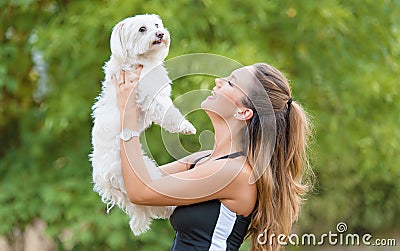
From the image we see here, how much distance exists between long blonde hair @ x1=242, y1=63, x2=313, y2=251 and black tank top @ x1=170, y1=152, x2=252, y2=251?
73 millimetres

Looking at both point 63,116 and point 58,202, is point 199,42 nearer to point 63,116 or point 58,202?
point 63,116

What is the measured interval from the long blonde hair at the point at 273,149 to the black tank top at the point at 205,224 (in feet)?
0.24

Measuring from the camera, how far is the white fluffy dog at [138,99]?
1881 millimetres

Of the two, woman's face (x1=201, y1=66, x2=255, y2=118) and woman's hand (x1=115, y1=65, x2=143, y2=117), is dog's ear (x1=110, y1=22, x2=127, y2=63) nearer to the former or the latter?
woman's hand (x1=115, y1=65, x2=143, y2=117)

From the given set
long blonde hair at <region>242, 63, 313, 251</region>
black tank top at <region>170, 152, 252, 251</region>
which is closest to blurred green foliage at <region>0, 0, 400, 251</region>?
long blonde hair at <region>242, 63, 313, 251</region>

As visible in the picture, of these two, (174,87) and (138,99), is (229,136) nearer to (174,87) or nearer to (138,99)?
(138,99)

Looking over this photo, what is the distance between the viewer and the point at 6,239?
4.98 m

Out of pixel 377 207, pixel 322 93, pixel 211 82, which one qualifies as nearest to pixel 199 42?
pixel 211 82

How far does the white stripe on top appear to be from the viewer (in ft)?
6.46

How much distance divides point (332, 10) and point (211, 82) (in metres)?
1.12

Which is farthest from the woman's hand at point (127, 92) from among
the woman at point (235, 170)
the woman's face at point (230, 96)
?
the woman's face at point (230, 96)

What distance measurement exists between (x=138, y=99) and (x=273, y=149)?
Answer: 0.43 m

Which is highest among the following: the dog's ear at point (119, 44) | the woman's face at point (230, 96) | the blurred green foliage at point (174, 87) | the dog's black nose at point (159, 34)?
the dog's black nose at point (159, 34)

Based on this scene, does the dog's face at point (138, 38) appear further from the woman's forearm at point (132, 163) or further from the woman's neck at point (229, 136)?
the woman's neck at point (229, 136)
